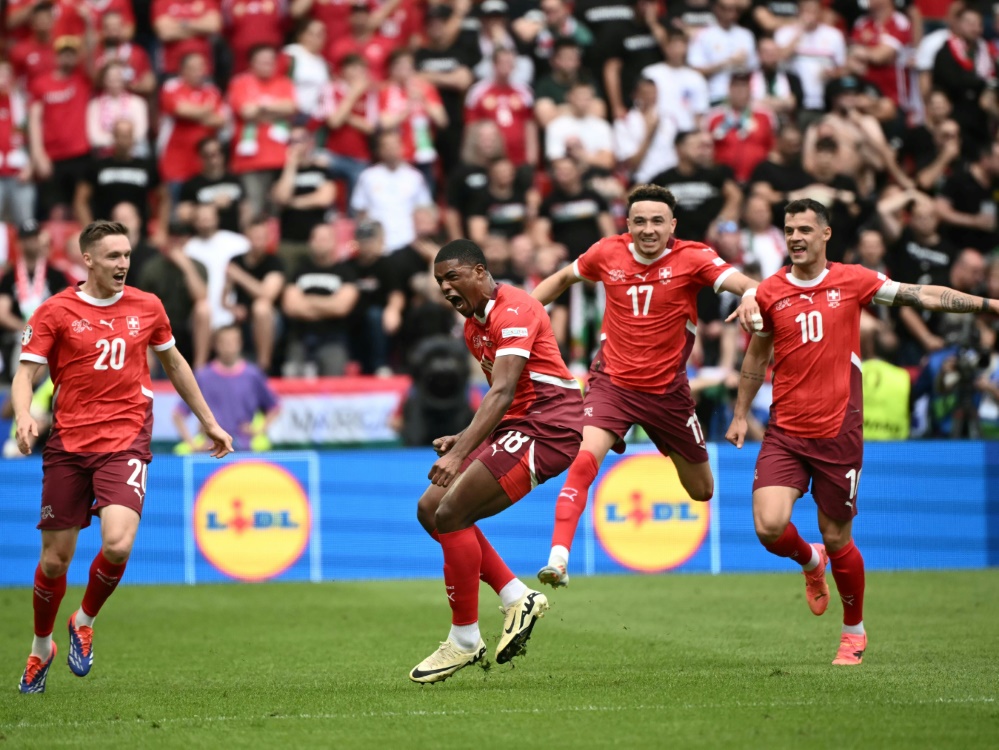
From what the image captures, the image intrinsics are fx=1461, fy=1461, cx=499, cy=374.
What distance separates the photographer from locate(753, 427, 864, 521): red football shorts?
895 centimetres

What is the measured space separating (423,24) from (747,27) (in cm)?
460

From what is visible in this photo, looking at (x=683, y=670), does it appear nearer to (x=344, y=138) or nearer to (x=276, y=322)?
(x=276, y=322)

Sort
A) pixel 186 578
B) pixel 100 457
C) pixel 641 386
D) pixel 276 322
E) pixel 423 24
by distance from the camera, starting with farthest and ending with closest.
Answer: pixel 423 24 → pixel 276 322 → pixel 186 578 → pixel 641 386 → pixel 100 457

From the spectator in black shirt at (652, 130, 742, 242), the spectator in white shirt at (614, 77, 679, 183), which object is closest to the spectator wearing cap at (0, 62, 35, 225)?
the spectator in white shirt at (614, 77, 679, 183)

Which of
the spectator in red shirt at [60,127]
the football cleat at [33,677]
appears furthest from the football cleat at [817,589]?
the spectator in red shirt at [60,127]

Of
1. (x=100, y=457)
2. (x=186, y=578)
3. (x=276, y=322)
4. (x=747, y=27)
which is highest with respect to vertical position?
(x=747, y=27)

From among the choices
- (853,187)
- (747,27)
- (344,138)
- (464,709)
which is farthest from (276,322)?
(464,709)

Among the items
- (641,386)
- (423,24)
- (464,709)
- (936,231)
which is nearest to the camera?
(464,709)

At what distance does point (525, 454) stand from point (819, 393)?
2020 millimetres

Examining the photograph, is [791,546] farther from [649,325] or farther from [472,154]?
[472,154]

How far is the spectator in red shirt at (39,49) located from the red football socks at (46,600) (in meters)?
12.1

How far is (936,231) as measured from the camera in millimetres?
18094

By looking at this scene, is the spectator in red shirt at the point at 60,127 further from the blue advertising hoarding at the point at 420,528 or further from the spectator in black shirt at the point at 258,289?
the blue advertising hoarding at the point at 420,528

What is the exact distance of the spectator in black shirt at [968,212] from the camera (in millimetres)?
18438
